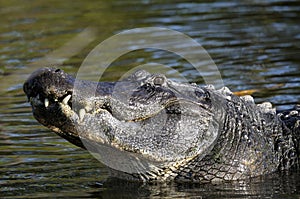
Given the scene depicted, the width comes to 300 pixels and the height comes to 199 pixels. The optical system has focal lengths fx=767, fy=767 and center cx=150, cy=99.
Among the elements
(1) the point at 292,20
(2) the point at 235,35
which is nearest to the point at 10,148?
(2) the point at 235,35

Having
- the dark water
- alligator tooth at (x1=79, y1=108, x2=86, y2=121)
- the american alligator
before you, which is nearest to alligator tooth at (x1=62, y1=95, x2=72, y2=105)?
the american alligator

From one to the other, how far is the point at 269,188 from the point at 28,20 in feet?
35.5

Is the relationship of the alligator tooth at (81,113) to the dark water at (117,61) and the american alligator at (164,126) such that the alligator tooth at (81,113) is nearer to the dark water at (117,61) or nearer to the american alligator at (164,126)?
the american alligator at (164,126)

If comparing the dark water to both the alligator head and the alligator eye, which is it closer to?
the alligator head

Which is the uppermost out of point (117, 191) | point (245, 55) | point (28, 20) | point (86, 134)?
point (28, 20)

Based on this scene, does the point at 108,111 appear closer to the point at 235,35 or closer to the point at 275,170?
the point at 275,170

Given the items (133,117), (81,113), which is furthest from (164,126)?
(81,113)

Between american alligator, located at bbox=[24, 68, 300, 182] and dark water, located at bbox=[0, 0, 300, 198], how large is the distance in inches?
6.8

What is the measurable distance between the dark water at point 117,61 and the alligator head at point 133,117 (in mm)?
324

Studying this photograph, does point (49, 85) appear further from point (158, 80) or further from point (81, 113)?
point (158, 80)

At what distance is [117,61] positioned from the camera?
1227 cm

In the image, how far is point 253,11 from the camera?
52.5 ft

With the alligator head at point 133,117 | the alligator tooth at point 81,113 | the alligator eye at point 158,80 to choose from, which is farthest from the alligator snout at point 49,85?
the alligator eye at point 158,80

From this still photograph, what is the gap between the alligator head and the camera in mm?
5816
